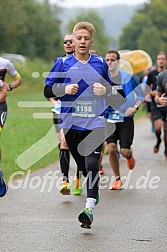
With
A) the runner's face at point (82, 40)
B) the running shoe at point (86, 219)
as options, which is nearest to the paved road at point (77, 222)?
the running shoe at point (86, 219)

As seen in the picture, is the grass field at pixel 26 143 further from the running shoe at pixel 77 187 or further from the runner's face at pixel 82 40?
the runner's face at pixel 82 40

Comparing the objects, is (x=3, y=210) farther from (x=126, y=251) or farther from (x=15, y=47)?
(x=15, y=47)

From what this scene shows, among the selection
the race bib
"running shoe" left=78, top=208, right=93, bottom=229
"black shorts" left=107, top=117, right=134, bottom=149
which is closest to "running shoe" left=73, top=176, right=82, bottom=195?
"black shorts" left=107, top=117, right=134, bottom=149

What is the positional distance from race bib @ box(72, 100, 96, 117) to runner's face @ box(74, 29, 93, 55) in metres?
0.54

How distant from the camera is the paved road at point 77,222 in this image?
693cm

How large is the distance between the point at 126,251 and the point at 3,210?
241 cm

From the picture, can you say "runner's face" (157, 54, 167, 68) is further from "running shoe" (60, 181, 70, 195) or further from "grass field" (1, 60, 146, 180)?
"running shoe" (60, 181, 70, 195)

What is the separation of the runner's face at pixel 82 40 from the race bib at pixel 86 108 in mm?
540

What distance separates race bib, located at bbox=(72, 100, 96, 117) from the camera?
808cm

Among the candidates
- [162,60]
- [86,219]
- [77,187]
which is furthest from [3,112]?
[162,60]

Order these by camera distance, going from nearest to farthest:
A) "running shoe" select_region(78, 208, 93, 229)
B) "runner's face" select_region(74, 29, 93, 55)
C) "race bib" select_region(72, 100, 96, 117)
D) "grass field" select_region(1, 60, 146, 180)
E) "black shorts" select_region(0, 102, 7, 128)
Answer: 1. "running shoe" select_region(78, 208, 93, 229)
2. "runner's face" select_region(74, 29, 93, 55)
3. "race bib" select_region(72, 100, 96, 117)
4. "black shorts" select_region(0, 102, 7, 128)
5. "grass field" select_region(1, 60, 146, 180)

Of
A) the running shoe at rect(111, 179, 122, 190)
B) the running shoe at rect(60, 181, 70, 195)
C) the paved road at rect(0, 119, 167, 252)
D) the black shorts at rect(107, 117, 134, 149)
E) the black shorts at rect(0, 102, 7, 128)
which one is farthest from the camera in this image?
the black shorts at rect(107, 117, 134, 149)

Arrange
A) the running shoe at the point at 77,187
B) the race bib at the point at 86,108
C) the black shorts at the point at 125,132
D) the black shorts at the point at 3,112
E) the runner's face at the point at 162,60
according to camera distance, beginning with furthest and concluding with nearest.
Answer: the runner's face at the point at 162,60, the black shorts at the point at 125,132, the black shorts at the point at 3,112, the running shoe at the point at 77,187, the race bib at the point at 86,108

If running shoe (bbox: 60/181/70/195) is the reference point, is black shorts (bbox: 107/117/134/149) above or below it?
above
